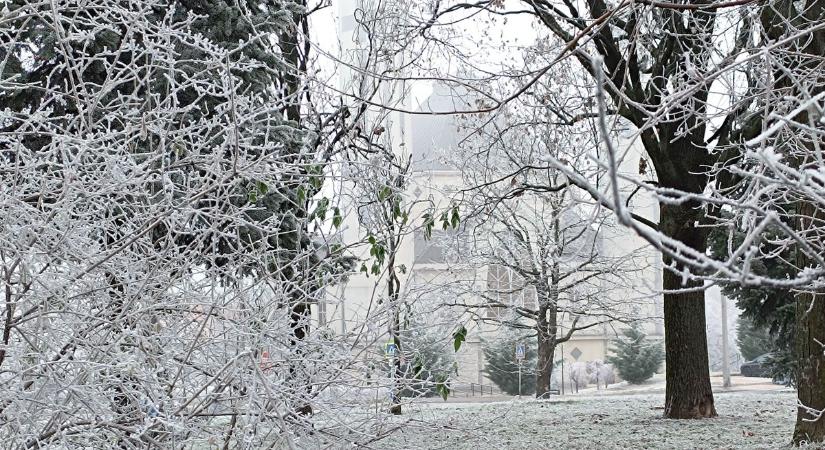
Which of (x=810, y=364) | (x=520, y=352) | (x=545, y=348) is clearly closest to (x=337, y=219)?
(x=810, y=364)

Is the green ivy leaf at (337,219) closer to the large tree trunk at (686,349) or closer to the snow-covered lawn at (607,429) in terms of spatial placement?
the snow-covered lawn at (607,429)

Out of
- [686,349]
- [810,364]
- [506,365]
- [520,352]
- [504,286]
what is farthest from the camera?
[506,365]

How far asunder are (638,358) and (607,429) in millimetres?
21122

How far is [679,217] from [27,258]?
8.92 metres

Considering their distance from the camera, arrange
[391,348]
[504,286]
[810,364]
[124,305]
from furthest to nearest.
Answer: [504,286]
[810,364]
[391,348]
[124,305]

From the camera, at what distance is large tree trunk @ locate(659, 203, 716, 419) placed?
444 inches

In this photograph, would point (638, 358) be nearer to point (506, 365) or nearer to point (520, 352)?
point (506, 365)

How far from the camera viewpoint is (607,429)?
1055 centimetres

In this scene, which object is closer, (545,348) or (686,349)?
(686,349)

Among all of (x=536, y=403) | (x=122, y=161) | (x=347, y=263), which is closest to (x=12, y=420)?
(x=122, y=161)

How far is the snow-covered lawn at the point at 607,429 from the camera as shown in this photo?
863 cm

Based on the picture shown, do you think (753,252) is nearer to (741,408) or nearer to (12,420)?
(12,420)

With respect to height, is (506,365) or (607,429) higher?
(506,365)

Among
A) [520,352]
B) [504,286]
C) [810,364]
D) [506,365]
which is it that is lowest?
[810,364]
